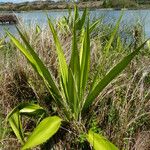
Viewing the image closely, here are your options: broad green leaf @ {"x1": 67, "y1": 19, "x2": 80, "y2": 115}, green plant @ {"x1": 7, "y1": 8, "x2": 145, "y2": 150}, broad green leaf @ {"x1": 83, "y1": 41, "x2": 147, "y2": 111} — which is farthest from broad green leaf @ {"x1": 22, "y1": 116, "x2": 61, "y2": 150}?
broad green leaf @ {"x1": 83, "y1": 41, "x2": 147, "y2": 111}

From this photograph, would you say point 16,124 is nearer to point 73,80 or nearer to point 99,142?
point 73,80

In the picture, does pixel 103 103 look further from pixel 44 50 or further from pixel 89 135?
pixel 44 50

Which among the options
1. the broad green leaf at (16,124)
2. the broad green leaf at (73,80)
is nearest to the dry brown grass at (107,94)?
the broad green leaf at (16,124)

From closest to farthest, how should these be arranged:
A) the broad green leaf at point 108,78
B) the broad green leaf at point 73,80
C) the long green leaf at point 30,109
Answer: the broad green leaf at point 108,78, the broad green leaf at point 73,80, the long green leaf at point 30,109

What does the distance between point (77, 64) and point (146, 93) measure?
0.89m

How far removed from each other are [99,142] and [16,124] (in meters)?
0.81

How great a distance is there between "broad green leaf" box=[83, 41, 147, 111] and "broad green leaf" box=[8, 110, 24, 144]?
593mm

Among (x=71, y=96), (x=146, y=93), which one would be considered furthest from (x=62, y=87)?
(x=146, y=93)

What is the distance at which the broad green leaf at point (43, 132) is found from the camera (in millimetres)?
3826

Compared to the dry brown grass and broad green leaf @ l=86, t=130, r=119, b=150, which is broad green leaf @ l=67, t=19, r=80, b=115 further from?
broad green leaf @ l=86, t=130, r=119, b=150

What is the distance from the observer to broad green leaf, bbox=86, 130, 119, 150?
3822 mm

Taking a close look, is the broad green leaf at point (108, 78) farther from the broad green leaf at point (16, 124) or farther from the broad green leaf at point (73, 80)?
the broad green leaf at point (16, 124)

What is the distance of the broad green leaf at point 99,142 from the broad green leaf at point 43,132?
0.28 metres

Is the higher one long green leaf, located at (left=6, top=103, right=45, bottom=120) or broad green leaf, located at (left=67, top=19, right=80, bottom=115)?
broad green leaf, located at (left=67, top=19, right=80, bottom=115)
